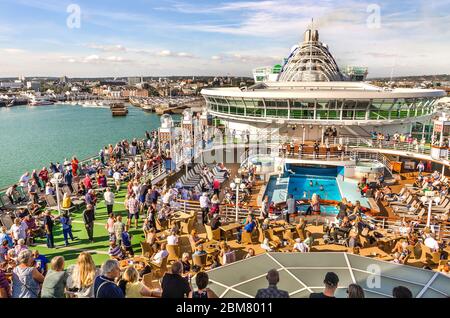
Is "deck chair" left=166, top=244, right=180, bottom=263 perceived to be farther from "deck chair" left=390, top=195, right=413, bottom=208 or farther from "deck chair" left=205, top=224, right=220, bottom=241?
"deck chair" left=390, top=195, right=413, bottom=208

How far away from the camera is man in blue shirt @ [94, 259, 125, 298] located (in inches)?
136

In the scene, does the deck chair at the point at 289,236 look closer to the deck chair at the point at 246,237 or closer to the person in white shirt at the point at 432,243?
the deck chair at the point at 246,237

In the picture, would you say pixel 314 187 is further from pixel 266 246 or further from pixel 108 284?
pixel 108 284

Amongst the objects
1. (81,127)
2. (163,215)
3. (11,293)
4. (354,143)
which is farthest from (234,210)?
(81,127)

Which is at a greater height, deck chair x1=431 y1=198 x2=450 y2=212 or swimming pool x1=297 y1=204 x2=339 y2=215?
deck chair x1=431 y1=198 x2=450 y2=212

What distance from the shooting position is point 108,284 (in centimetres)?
351

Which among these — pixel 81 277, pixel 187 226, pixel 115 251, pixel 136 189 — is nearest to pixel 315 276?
pixel 81 277

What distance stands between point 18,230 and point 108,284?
6477 millimetres

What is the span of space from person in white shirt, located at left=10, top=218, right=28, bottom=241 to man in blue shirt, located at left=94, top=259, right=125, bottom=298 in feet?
20.5

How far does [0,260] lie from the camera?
291 inches

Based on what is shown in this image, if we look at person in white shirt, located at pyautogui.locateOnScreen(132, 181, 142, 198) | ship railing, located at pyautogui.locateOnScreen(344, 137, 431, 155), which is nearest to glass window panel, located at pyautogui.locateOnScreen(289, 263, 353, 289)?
person in white shirt, located at pyautogui.locateOnScreen(132, 181, 142, 198)
